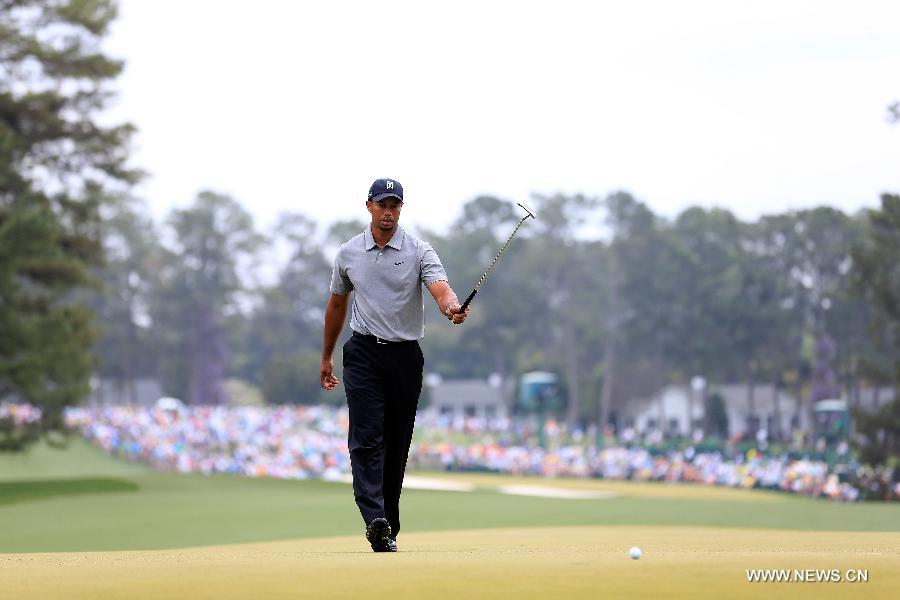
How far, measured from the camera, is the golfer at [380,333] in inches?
369

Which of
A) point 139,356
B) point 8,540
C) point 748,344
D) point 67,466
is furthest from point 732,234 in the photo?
point 8,540

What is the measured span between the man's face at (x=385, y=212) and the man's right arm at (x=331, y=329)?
0.66 metres

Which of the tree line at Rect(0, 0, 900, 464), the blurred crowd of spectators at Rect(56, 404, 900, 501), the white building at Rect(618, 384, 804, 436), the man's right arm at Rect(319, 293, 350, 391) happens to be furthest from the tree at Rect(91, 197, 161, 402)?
the man's right arm at Rect(319, 293, 350, 391)

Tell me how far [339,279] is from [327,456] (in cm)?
4485

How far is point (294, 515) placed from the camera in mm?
26125

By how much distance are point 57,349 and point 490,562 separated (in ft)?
103

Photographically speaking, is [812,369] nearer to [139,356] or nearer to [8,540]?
→ [139,356]

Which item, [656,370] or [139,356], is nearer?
[656,370]

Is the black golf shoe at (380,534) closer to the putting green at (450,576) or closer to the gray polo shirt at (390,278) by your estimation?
the putting green at (450,576)

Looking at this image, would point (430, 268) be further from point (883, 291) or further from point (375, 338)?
point (883, 291)

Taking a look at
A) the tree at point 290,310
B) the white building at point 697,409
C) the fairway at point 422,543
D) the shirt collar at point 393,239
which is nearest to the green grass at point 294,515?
the fairway at point 422,543

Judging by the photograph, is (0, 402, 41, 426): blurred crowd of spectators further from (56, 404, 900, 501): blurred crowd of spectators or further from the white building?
the white building

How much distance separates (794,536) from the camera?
12.4m

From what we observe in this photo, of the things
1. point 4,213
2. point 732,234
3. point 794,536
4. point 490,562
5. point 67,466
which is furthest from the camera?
point 732,234
